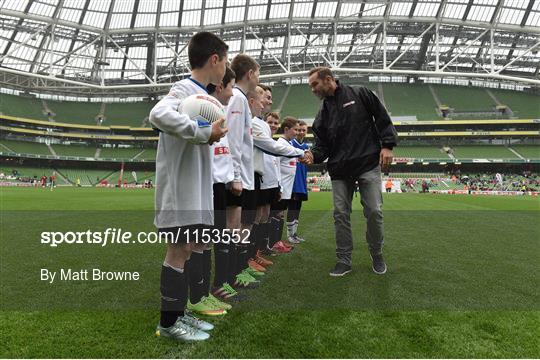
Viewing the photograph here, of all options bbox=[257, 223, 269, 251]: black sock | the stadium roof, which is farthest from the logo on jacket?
the stadium roof

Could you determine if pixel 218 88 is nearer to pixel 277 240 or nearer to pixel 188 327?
pixel 188 327

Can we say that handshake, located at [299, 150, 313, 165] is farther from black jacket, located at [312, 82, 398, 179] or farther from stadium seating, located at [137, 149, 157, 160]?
stadium seating, located at [137, 149, 157, 160]

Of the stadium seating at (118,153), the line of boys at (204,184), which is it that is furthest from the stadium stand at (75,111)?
the line of boys at (204,184)

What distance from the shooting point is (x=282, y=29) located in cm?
3091

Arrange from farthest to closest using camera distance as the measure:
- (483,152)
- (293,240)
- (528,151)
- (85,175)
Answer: (85,175), (483,152), (528,151), (293,240)

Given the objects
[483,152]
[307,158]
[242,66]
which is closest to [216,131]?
[242,66]

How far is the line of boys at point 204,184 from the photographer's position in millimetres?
Result: 2156

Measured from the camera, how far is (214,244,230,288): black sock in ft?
10.0

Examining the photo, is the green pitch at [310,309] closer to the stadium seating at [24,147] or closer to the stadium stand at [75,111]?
the stadium seating at [24,147]

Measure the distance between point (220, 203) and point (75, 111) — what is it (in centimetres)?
5614

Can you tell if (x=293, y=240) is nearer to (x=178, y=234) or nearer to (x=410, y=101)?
(x=178, y=234)

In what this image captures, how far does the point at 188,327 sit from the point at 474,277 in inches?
111

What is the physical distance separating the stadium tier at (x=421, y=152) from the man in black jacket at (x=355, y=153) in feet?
137

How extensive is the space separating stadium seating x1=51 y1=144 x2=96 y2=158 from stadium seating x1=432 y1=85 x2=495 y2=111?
153 feet
